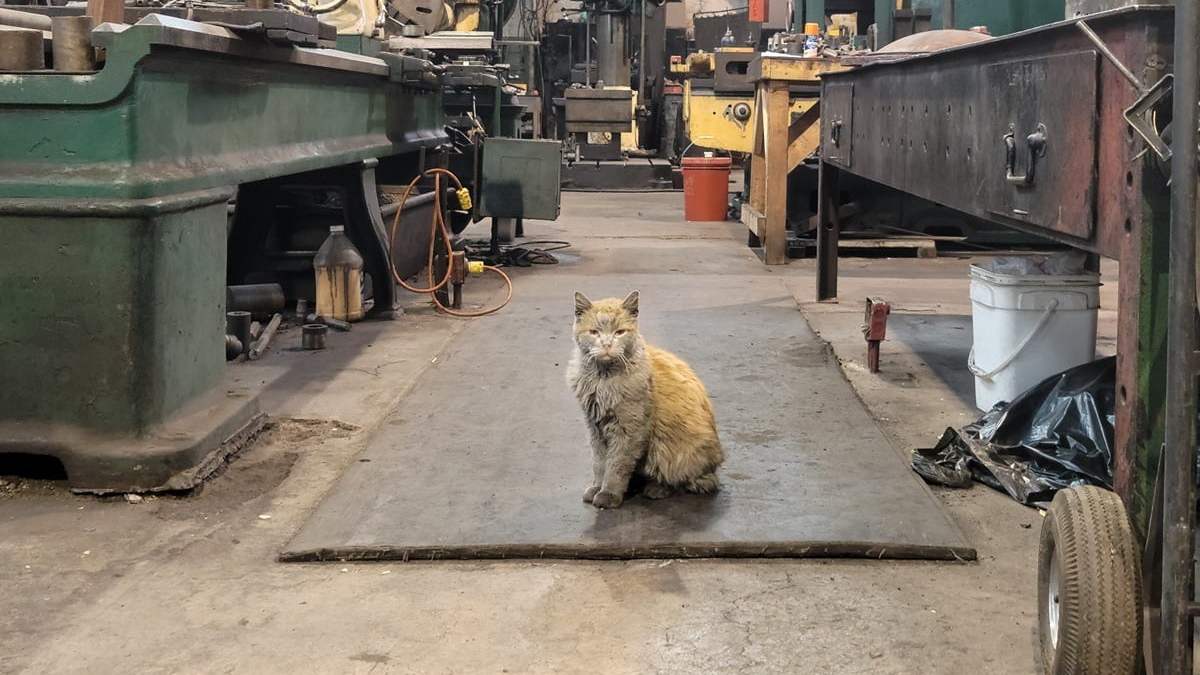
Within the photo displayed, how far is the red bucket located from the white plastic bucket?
22.7ft

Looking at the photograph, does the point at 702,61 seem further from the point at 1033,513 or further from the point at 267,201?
the point at 1033,513

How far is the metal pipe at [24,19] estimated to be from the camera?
12.1 ft

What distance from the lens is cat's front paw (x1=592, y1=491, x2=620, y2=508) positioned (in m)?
3.28

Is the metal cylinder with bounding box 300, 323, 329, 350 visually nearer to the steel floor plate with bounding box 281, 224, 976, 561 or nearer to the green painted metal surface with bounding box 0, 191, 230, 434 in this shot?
the steel floor plate with bounding box 281, 224, 976, 561

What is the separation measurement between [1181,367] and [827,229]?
4.79 meters

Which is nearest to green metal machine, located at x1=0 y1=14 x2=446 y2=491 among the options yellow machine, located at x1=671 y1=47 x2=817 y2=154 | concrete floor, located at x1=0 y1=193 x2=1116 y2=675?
concrete floor, located at x1=0 y1=193 x2=1116 y2=675

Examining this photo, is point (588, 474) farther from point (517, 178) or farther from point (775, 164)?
point (775, 164)

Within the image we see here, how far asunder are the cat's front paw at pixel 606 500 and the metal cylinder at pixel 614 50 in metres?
13.1

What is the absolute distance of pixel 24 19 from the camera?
147 inches

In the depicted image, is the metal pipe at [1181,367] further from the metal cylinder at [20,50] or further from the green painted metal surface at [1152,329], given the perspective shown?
the metal cylinder at [20,50]

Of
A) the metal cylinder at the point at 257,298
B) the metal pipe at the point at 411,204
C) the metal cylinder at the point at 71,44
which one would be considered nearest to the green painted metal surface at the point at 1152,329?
the metal cylinder at the point at 71,44

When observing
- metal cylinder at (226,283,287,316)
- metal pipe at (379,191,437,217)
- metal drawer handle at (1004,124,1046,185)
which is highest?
metal drawer handle at (1004,124,1046,185)

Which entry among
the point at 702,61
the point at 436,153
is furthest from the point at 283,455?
the point at 702,61

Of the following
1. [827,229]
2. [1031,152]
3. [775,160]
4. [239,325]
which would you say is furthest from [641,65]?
[1031,152]
